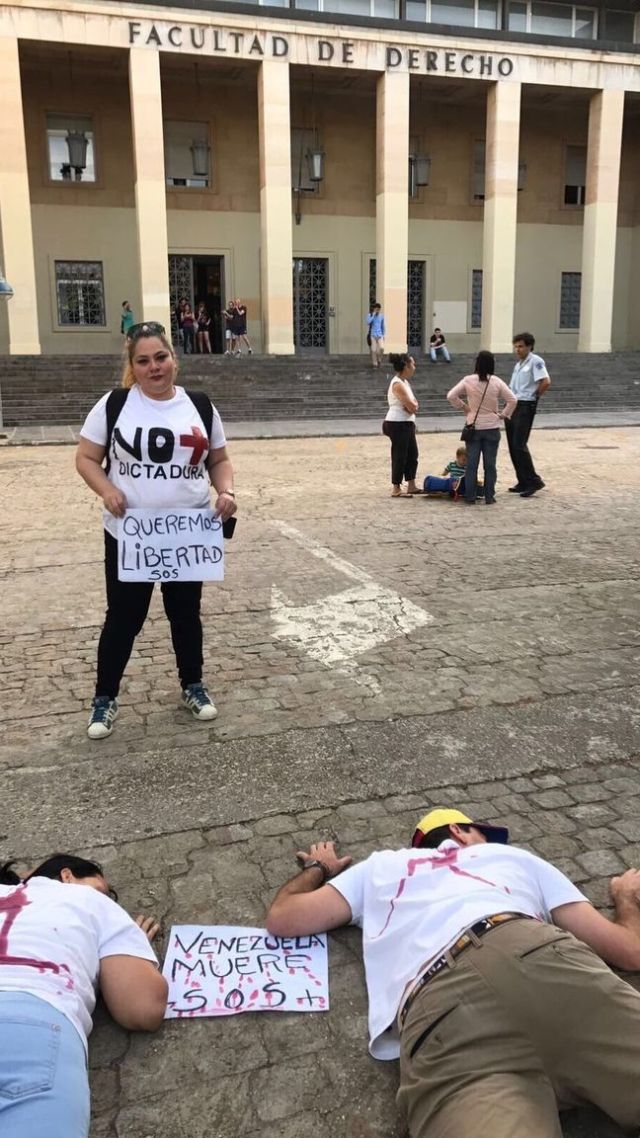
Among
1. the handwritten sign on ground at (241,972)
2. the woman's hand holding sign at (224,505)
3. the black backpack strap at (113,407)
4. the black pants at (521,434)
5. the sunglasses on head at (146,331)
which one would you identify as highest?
the sunglasses on head at (146,331)

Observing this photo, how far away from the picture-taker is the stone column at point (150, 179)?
24203 millimetres

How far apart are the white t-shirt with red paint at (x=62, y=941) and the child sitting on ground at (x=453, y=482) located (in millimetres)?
8219

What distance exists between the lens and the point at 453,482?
10.1 meters

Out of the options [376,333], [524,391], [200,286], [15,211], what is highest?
[15,211]

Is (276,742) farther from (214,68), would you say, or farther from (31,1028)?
(214,68)

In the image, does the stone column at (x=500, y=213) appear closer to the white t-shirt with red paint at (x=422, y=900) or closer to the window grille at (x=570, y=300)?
the window grille at (x=570, y=300)

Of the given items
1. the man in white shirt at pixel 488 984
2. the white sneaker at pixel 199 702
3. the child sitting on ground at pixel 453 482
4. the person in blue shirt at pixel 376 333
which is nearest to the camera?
the man in white shirt at pixel 488 984

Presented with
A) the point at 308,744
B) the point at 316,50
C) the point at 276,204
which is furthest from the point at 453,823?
the point at 316,50

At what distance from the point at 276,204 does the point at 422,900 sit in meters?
26.5

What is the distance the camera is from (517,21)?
28500 millimetres

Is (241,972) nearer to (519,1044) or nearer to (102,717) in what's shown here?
(519,1044)

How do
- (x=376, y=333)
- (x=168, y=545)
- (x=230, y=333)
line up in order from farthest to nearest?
1. (x=230, y=333)
2. (x=376, y=333)
3. (x=168, y=545)

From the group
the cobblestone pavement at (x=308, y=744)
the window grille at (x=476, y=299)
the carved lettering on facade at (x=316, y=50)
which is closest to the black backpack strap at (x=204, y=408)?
the cobblestone pavement at (x=308, y=744)

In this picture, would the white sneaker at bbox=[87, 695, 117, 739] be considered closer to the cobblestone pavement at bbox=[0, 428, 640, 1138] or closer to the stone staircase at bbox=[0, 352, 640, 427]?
→ the cobblestone pavement at bbox=[0, 428, 640, 1138]
